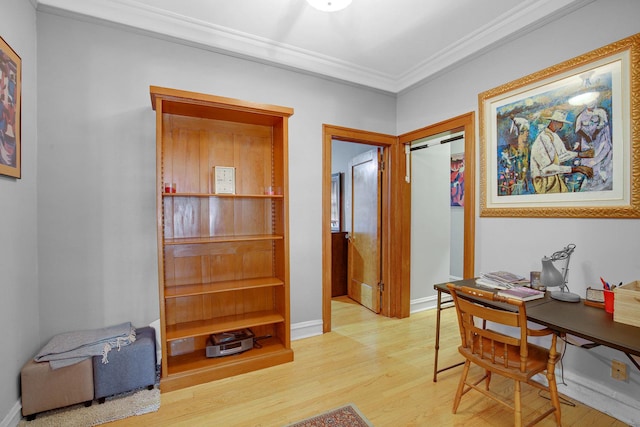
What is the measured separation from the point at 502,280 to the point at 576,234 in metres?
0.56

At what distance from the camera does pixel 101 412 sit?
186cm

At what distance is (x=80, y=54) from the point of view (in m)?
2.16

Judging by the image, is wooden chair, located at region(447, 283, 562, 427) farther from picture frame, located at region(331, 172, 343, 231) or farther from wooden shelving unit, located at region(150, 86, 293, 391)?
picture frame, located at region(331, 172, 343, 231)

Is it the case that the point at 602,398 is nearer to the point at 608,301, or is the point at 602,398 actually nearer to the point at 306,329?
the point at 608,301

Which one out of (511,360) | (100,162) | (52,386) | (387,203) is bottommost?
(52,386)

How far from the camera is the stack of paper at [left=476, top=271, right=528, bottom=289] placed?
6.74 ft

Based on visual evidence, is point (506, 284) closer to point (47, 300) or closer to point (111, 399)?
point (111, 399)

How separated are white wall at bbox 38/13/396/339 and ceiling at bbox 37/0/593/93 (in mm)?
148

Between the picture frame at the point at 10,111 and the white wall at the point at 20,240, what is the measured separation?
0.07 m

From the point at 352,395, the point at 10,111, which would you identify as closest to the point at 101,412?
the point at 352,395

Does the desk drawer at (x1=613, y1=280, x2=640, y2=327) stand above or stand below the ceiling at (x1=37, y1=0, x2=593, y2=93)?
below

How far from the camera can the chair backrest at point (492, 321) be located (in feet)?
4.94

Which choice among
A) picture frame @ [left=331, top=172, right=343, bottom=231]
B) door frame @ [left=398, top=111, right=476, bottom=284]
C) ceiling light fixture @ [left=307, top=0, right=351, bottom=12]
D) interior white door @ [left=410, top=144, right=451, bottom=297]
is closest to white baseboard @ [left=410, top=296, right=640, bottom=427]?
door frame @ [left=398, top=111, right=476, bottom=284]

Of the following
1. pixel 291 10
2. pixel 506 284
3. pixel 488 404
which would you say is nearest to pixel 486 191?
pixel 506 284
